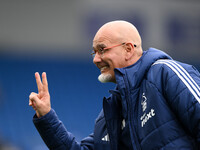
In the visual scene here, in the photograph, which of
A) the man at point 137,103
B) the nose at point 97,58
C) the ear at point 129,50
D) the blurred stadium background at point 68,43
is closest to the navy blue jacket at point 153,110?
the man at point 137,103

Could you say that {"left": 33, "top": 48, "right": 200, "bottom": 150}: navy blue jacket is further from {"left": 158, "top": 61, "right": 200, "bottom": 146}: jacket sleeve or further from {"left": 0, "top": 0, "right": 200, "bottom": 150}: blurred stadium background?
{"left": 0, "top": 0, "right": 200, "bottom": 150}: blurred stadium background

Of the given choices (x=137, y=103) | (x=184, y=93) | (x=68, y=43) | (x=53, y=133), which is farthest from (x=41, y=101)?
(x=68, y=43)

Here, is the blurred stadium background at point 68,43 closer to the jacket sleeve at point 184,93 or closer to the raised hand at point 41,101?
the raised hand at point 41,101

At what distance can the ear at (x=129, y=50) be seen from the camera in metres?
2.20

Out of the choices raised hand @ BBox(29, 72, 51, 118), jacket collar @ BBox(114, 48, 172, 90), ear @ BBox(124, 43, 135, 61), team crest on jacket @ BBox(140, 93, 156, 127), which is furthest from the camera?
ear @ BBox(124, 43, 135, 61)

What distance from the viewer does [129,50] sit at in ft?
7.23

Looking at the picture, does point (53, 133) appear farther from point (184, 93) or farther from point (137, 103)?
point (184, 93)

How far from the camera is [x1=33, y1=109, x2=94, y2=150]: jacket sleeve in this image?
2.14 m

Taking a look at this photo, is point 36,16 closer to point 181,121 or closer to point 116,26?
point 116,26

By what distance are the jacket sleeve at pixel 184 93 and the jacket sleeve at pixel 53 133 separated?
78 centimetres

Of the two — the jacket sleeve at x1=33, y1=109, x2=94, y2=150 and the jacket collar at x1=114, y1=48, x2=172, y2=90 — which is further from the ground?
the jacket collar at x1=114, y1=48, x2=172, y2=90

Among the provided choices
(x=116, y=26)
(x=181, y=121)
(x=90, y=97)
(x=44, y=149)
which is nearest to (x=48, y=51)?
(x=90, y=97)

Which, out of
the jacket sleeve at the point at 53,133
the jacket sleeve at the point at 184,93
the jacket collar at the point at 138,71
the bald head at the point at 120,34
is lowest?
the jacket sleeve at the point at 53,133

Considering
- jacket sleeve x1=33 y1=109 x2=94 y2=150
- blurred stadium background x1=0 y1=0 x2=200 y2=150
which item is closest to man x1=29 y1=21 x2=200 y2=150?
jacket sleeve x1=33 y1=109 x2=94 y2=150
